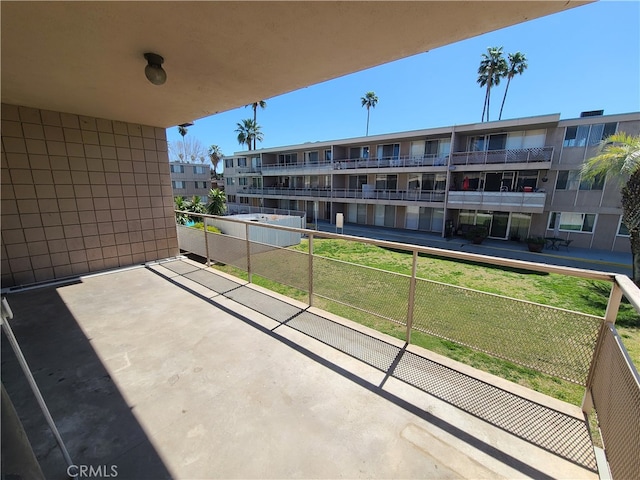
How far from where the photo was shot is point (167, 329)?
303 centimetres

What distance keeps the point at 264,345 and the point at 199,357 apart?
63cm

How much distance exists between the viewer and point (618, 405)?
4.51 feet

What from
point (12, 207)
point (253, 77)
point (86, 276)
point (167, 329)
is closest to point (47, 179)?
point (12, 207)

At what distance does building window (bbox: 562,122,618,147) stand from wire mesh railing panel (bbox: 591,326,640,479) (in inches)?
608

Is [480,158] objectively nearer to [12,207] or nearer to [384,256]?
[384,256]

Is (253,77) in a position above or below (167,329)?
above

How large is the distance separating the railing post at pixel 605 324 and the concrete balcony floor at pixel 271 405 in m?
0.13

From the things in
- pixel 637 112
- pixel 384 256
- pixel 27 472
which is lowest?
pixel 384 256

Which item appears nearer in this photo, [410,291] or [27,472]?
[27,472]

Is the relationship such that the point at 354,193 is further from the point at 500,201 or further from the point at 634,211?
the point at 634,211

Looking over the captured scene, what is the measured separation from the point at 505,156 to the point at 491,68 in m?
16.8

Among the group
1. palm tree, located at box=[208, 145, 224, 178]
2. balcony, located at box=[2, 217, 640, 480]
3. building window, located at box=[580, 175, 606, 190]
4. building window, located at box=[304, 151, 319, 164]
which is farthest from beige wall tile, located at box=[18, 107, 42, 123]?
palm tree, located at box=[208, 145, 224, 178]

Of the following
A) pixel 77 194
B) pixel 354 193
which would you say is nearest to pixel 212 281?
pixel 77 194

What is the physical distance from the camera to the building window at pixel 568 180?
1242 cm
